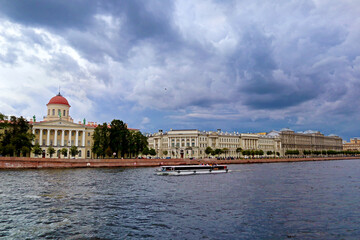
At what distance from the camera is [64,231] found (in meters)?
14.7

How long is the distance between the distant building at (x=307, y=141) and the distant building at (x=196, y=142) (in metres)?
27.2

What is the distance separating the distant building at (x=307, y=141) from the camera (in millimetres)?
154375

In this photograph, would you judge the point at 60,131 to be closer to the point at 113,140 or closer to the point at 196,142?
the point at 113,140

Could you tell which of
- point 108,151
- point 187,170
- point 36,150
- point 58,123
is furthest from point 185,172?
point 58,123

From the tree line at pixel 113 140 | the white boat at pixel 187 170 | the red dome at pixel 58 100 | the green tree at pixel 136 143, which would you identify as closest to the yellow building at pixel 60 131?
the red dome at pixel 58 100

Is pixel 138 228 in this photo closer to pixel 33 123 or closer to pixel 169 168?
pixel 169 168

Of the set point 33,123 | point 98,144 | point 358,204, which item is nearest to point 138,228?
point 358,204

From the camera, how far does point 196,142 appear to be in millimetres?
115000

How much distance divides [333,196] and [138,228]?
16999mm

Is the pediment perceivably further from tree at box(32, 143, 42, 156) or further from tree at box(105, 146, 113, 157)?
tree at box(105, 146, 113, 157)

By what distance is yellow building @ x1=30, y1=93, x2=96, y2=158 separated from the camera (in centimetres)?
7731

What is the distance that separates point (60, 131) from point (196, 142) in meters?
50.9

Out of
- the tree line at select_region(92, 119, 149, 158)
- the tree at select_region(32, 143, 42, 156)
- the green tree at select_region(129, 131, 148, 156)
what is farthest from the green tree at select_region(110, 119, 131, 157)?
the tree at select_region(32, 143, 42, 156)

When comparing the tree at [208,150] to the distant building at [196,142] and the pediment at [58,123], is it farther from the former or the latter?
the pediment at [58,123]
